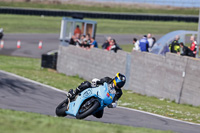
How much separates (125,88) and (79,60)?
4.42 meters

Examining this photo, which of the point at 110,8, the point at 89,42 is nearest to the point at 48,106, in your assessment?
the point at 89,42

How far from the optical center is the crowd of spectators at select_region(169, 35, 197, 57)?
17.4 m

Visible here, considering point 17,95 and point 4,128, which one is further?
point 17,95

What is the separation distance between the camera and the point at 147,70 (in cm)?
1844

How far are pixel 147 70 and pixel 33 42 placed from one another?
19056mm

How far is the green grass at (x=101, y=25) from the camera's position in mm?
43156

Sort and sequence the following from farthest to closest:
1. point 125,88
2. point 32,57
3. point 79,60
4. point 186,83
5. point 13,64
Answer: point 32,57 < point 13,64 < point 79,60 < point 125,88 < point 186,83

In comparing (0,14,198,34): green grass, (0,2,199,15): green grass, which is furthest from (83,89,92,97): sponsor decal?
(0,2,199,15): green grass

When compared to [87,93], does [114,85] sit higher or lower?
higher

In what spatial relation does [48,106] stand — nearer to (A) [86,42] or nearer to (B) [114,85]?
(B) [114,85]

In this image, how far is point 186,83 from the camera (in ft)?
53.3

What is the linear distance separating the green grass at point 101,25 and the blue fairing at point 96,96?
31977mm

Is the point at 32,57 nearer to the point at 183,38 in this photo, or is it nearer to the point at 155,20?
the point at 183,38

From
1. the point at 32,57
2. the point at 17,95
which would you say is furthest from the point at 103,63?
the point at 32,57
